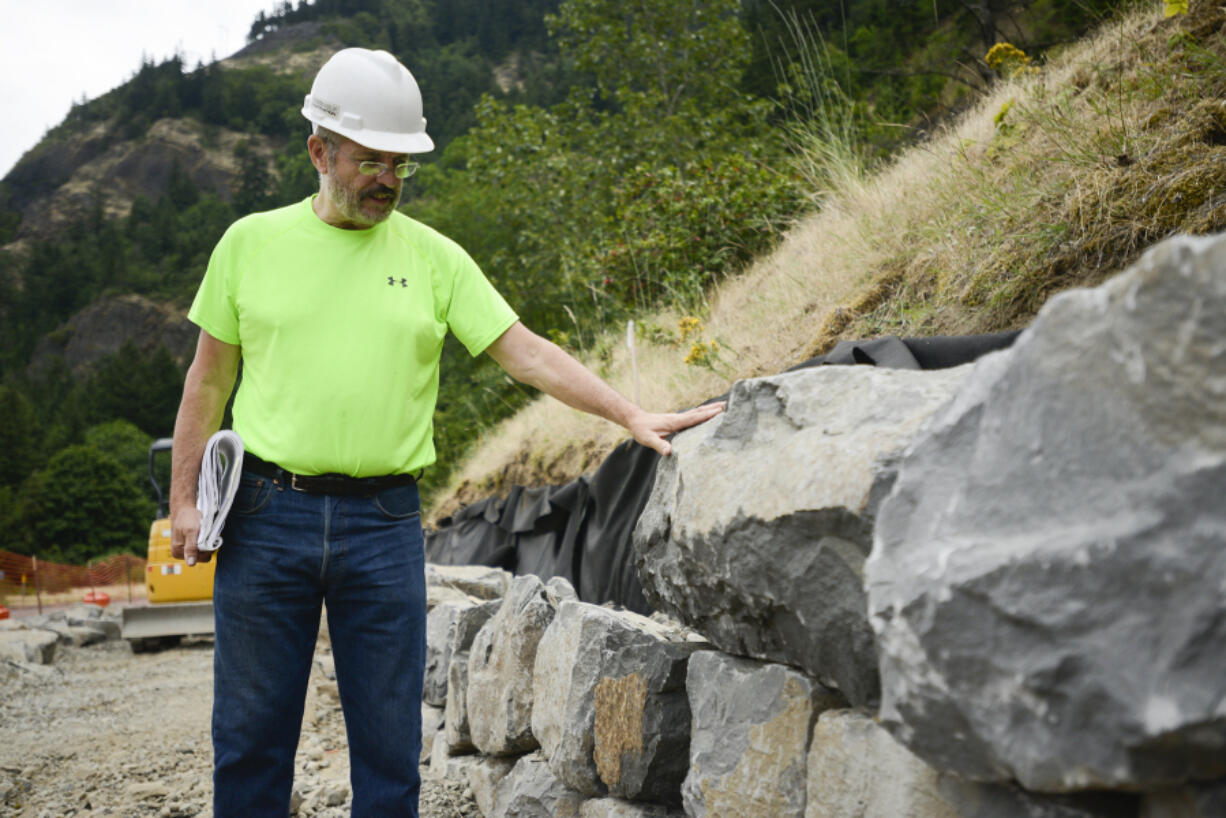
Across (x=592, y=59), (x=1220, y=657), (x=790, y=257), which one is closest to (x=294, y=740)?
(x=1220, y=657)

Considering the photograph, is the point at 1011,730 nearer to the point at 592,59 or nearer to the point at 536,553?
the point at 536,553

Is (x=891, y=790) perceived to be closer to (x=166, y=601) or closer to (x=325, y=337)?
(x=325, y=337)

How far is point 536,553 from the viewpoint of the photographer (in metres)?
5.84

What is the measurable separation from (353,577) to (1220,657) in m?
1.97

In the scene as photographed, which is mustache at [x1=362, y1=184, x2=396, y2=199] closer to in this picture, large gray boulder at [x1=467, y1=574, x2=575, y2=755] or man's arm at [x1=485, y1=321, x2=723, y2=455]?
man's arm at [x1=485, y1=321, x2=723, y2=455]

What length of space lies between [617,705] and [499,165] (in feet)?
43.3

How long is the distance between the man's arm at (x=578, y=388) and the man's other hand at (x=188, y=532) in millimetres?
902

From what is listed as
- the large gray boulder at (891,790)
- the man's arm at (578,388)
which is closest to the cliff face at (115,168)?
the man's arm at (578,388)

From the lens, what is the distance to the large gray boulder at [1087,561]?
105 centimetres

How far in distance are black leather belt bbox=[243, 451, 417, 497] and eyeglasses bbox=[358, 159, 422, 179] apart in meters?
0.80

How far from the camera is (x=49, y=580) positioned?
25734mm

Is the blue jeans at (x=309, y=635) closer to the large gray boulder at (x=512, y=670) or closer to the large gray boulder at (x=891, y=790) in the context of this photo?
the large gray boulder at (x=512, y=670)

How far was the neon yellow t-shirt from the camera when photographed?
2426mm

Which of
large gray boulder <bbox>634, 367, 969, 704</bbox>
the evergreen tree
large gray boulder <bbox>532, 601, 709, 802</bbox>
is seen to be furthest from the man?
the evergreen tree
